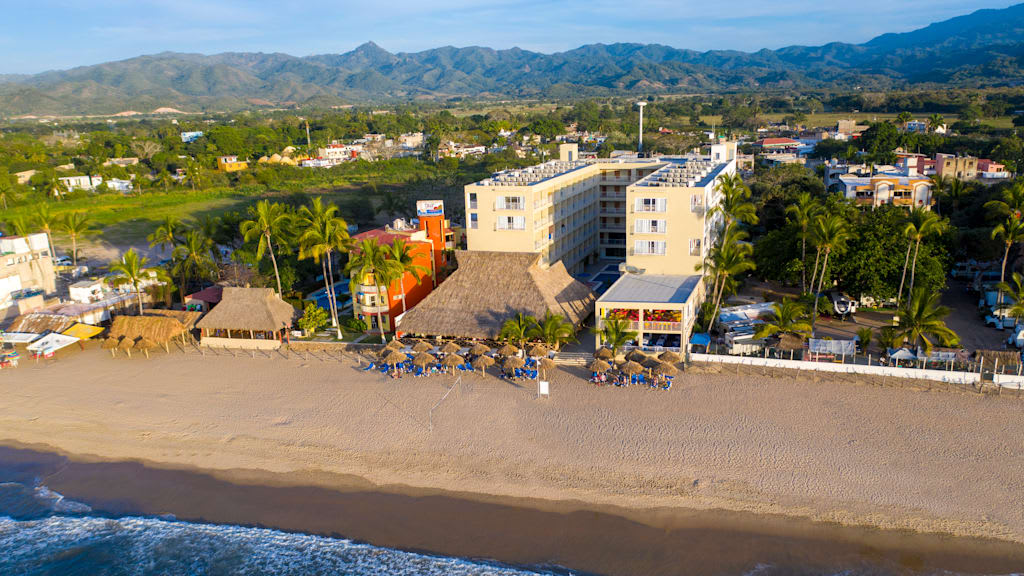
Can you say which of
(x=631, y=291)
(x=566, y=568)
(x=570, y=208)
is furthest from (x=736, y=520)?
(x=570, y=208)

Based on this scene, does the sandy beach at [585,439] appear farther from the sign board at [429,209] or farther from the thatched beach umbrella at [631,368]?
the sign board at [429,209]

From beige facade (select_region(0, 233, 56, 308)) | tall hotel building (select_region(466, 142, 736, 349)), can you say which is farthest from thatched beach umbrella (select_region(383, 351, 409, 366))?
beige facade (select_region(0, 233, 56, 308))

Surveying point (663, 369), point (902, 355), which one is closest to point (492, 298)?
point (663, 369)

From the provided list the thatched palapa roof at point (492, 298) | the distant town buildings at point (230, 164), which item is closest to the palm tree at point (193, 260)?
the thatched palapa roof at point (492, 298)

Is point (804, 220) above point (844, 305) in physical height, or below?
above

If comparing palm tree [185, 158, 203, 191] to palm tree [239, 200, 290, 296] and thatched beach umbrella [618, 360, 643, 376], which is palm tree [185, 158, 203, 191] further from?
thatched beach umbrella [618, 360, 643, 376]

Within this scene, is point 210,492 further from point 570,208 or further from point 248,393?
point 570,208

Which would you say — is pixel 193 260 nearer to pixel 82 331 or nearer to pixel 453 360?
pixel 82 331
